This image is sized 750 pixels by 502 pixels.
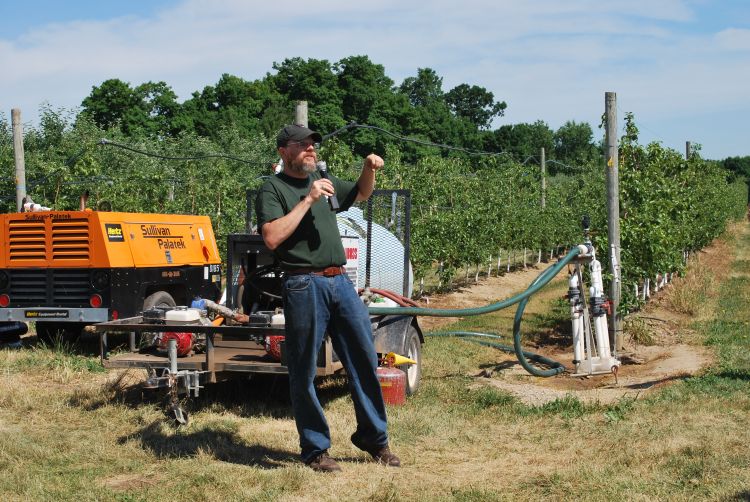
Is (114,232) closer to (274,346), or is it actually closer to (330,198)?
(274,346)

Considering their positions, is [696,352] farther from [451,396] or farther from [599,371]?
[451,396]

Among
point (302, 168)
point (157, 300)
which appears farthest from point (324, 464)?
point (157, 300)

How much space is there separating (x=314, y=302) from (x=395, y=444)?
1498mm

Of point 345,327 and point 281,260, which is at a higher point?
point 281,260

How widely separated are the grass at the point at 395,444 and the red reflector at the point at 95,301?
1321mm

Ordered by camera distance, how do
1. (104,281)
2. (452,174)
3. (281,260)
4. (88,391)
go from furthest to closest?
(452,174) < (104,281) < (88,391) < (281,260)

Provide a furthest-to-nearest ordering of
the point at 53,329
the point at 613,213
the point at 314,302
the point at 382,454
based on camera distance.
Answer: the point at 53,329, the point at 613,213, the point at 382,454, the point at 314,302

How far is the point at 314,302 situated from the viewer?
5523 mm

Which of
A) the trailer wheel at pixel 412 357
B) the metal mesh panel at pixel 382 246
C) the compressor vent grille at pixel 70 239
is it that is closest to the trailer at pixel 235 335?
the trailer wheel at pixel 412 357

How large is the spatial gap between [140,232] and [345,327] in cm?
662

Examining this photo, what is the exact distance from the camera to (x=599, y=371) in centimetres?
923

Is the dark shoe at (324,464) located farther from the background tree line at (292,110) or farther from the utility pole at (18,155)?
the background tree line at (292,110)

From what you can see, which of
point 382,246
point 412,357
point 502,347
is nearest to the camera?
point 412,357

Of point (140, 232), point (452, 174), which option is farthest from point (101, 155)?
point (140, 232)
